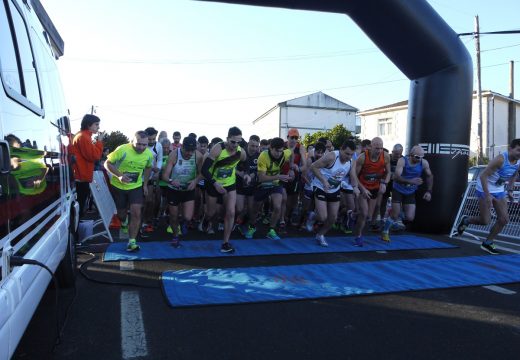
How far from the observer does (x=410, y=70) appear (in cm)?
881

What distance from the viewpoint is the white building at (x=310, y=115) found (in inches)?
2419

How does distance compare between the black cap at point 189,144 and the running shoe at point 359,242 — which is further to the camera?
the running shoe at point 359,242

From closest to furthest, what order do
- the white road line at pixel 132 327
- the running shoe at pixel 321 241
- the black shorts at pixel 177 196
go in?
1. the white road line at pixel 132 327
2. the black shorts at pixel 177 196
3. the running shoe at pixel 321 241

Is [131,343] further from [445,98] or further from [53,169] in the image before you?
[445,98]

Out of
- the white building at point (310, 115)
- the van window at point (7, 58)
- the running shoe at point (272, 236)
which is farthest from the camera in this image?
the white building at point (310, 115)

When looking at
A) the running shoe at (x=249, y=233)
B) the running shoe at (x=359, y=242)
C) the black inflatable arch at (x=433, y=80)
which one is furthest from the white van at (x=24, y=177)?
the black inflatable arch at (x=433, y=80)

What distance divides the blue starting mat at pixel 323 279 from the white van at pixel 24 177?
1.42m

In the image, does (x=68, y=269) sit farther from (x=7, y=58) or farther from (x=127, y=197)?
(x=7, y=58)

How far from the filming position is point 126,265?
555 centimetres

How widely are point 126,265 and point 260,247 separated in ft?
7.19

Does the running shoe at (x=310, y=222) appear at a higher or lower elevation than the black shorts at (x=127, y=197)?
lower

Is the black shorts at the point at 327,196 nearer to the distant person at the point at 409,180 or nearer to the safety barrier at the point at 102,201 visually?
the distant person at the point at 409,180

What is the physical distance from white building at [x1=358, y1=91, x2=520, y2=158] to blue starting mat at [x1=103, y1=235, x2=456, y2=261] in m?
21.4

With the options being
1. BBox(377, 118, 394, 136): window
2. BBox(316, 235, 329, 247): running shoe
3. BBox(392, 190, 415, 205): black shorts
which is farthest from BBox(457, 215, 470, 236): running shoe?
BBox(377, 118, 394, 136): window
